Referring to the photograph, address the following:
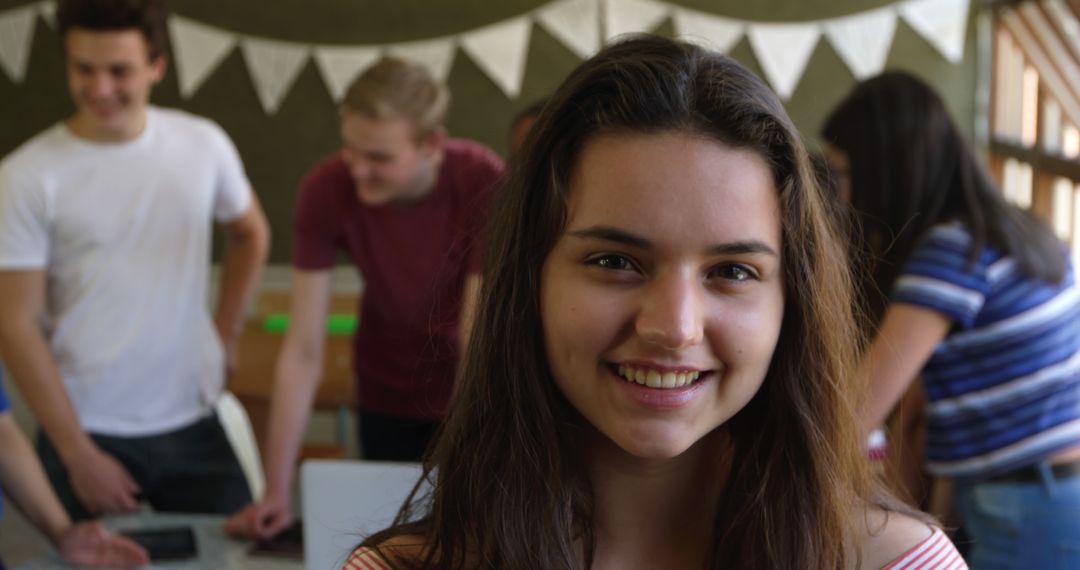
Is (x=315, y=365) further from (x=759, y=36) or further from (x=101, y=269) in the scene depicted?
(x=759, y=36)

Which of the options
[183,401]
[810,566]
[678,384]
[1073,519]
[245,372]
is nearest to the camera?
[678,384]

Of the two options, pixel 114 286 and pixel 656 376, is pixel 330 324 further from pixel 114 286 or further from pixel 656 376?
pixel 656 376

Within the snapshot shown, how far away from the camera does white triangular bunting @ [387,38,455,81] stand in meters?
4.61

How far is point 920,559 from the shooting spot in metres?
1.00

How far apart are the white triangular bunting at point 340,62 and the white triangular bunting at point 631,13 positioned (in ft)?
3.02

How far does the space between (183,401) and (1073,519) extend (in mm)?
1623

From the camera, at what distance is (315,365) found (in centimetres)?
225

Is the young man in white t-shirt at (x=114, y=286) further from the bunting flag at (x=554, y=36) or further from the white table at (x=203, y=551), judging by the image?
the bunting flag at (x=554, y=36)

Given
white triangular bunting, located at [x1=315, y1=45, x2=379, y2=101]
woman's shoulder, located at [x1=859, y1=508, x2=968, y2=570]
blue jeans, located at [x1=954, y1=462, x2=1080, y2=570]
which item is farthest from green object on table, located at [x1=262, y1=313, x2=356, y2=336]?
woman's shoulder, located at [x1=859, y1=508, x2=968, y2=570]

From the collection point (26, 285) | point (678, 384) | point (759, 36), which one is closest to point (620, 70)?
point (678, 384)

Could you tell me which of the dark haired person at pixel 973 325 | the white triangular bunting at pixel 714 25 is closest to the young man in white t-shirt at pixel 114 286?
the dark haired person at pixel 973 325

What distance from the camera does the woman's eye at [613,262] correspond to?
2.78 feet

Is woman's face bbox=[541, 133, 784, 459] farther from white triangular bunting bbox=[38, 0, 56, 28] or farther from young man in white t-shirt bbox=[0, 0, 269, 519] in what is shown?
white triangular bunting bbox=[38, 0, 56, 28]

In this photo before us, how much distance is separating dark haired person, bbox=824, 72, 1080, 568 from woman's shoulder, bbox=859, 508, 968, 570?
0.66 m
